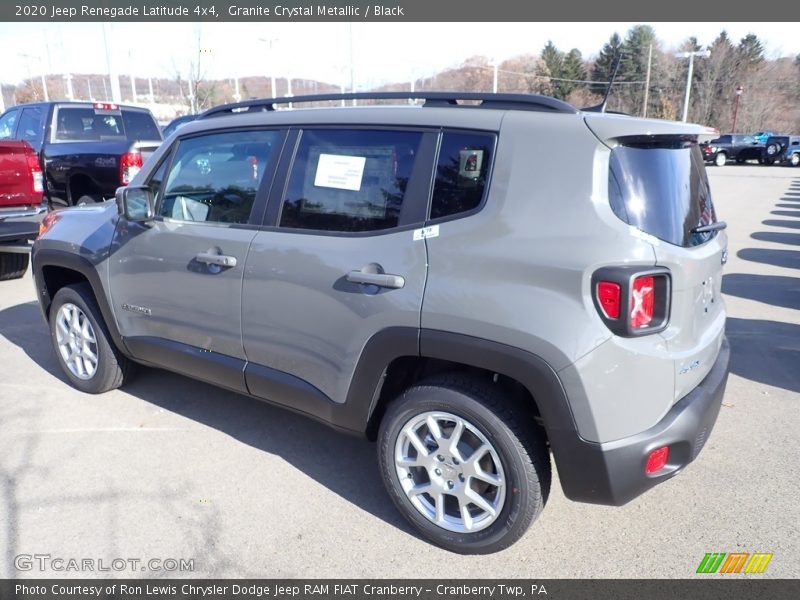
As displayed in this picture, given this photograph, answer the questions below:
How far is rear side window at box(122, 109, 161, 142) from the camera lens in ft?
32.6

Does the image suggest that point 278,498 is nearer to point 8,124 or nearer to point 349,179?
point 349,179

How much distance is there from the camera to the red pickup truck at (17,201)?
267 inches

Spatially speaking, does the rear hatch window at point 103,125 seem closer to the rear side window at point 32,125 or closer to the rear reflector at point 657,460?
the rear side window at point 32,125

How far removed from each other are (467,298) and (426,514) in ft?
3.43

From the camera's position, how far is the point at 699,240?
102 inches

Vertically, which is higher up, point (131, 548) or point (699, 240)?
point (699, 240)

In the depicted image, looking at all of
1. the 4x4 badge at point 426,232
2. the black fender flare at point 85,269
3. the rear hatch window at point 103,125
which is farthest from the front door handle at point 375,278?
the rear hatch window at point 103,125

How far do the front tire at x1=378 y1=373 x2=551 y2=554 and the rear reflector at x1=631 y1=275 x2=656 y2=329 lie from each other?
61 cm

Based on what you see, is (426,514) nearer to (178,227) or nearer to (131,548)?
(131,548)

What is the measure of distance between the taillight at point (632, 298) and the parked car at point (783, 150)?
3863 cm

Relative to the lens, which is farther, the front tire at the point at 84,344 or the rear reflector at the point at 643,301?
the front tire at the point at 84,344

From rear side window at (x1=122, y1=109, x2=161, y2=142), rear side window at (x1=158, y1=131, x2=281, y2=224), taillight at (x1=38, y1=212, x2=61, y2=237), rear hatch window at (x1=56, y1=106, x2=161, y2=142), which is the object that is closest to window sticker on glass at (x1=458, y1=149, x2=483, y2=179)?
rear side window at (x1=158, y1=131, x2=281, y2=224)

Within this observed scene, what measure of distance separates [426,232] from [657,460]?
1.29 metres

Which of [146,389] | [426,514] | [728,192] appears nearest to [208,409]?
[146,389]
